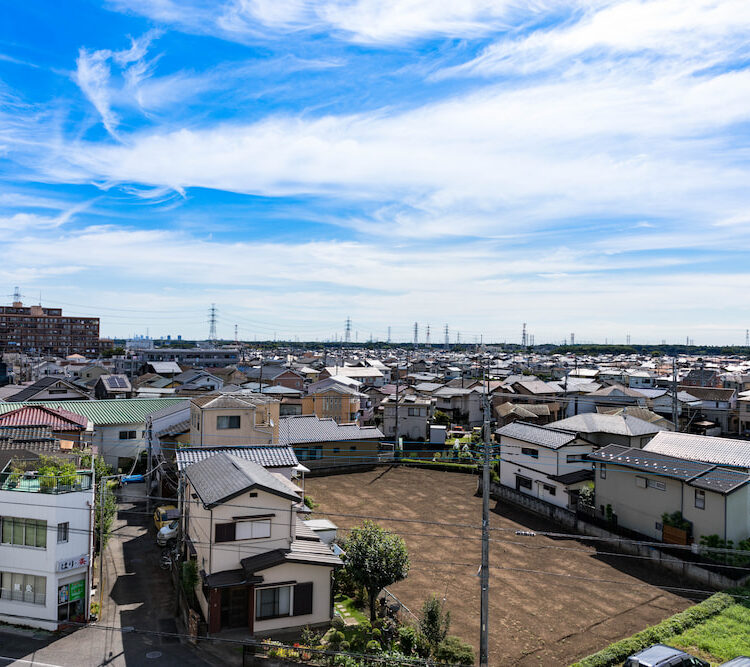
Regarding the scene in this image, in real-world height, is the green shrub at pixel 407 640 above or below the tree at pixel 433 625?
below

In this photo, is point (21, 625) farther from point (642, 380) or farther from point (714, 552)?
point (642, 380)

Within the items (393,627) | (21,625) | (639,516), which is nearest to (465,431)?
(639,516)

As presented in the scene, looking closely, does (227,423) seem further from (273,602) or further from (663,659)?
(663,659)

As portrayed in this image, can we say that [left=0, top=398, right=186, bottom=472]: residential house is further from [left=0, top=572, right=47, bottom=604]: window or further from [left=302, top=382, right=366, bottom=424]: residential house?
[left=0, top=572, right=47, bottom=604]: window

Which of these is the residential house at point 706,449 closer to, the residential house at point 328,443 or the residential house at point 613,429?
the residential house at point 613,429

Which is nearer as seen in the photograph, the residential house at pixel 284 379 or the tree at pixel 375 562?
the tree at pixel 375 562

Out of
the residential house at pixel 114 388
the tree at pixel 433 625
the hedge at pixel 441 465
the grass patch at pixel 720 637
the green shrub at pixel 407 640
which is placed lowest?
the hedge at pixel 441 465

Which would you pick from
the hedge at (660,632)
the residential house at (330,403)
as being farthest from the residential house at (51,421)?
the hedge at (660,632)

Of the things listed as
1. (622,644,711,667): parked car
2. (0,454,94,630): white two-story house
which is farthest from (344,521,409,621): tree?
(0,454,94,630): white two-story house
